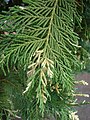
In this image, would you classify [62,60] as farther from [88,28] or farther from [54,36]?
[88,28]

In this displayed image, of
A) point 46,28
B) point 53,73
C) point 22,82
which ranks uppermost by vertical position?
point 46,28

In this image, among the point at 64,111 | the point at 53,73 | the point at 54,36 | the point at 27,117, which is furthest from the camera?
the point at 27,117

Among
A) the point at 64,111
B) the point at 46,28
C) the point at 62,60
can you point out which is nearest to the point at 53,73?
the point at 62,60

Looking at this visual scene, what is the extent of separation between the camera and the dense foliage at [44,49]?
3.14ft

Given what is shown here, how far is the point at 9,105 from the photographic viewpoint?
1.47m

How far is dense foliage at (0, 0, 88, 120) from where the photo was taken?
37.6 inches

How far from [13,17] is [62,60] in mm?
264

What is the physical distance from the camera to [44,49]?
989 millimetres

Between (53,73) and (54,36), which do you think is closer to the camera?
(53,73)

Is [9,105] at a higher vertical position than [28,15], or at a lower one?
lower

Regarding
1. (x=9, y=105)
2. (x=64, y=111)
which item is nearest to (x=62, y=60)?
(x=64, y=111)

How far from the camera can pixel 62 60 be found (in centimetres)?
100

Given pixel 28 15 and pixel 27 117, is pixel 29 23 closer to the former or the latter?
pixel 28 15

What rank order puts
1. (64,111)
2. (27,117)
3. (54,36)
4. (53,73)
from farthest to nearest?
(27,117), (64,111), (54,36), (53,73)
